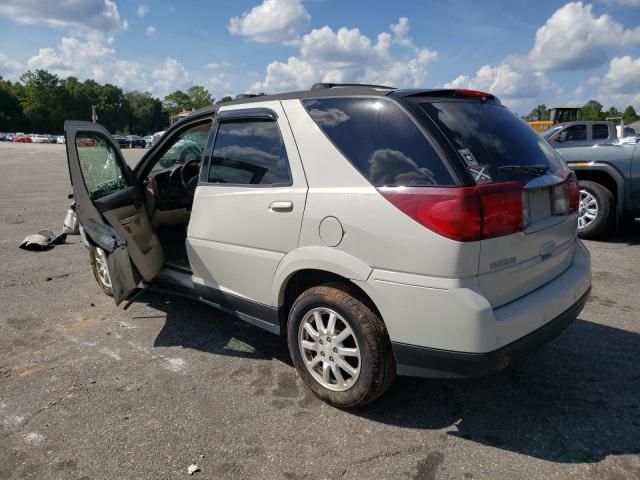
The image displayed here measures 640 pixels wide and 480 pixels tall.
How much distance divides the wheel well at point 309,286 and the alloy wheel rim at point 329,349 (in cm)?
17

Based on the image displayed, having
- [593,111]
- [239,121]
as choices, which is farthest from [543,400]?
[593,111]

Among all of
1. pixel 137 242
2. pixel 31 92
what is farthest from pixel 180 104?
pixel 137 242

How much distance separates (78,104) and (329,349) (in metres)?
119

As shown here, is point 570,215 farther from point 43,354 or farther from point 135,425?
point 43,354

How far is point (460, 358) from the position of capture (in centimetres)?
240

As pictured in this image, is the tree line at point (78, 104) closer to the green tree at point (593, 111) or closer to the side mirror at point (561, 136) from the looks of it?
the green tree at point (593, 111)

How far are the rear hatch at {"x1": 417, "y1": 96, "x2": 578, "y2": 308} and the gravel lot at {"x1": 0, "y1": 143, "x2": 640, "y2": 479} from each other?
0.79 meters

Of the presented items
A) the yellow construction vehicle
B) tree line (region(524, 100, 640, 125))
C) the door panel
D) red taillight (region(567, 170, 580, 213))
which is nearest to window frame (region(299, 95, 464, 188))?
the door panel

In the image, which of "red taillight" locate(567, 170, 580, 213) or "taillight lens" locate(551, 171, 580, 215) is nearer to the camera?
"taillight lens" locate(551, 171, 580, 215)

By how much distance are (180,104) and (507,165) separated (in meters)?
127

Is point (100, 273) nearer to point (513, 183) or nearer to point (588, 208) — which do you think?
point (513, 183)

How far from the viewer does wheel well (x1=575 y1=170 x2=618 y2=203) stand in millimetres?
7035

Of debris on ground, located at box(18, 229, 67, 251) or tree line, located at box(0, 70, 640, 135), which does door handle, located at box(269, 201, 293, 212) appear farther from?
tree line, located at box(0, 70, 640, 135)

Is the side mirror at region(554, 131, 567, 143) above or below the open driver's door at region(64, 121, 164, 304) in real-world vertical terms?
above
